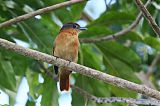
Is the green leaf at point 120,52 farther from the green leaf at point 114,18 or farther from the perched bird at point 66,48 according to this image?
the perched bird at point 66,48

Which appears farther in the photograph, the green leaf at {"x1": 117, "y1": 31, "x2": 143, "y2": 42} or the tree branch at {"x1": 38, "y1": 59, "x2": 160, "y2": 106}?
the green leaf at {"x1": 117, "y1": 31, "x2": 143, "y2": 42}

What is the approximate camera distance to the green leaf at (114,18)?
514 cm

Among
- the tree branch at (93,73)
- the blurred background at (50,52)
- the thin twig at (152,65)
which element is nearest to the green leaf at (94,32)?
the blurred background at (50,52)

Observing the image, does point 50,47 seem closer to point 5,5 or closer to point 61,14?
point 61,14

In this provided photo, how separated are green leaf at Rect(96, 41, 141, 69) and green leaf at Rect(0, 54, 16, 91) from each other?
1.04 meters

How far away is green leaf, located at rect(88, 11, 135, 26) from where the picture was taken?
5137 mm

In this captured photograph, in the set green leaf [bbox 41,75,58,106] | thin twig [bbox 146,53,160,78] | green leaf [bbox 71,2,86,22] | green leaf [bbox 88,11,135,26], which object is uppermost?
thin twig [bbox 146,53,160,78]

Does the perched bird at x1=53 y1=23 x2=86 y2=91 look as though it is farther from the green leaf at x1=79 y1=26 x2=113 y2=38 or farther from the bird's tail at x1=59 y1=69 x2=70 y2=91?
the green leaf at x1=79 y1=26 x2=113 y2=38

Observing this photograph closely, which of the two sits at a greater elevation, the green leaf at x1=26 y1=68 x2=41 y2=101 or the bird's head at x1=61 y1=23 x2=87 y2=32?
the bird's head at x1=61 y1=23 x2=87 y2=32

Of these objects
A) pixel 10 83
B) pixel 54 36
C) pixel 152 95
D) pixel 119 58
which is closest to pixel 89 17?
pixel 119 58

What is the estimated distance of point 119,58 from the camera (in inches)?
211

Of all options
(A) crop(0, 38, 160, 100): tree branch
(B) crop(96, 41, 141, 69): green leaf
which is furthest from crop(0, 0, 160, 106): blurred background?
(A) crop(0, 38, 160, 100): tree branch

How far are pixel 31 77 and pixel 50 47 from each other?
67 centimetres

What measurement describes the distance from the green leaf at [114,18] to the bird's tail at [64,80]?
870mm
